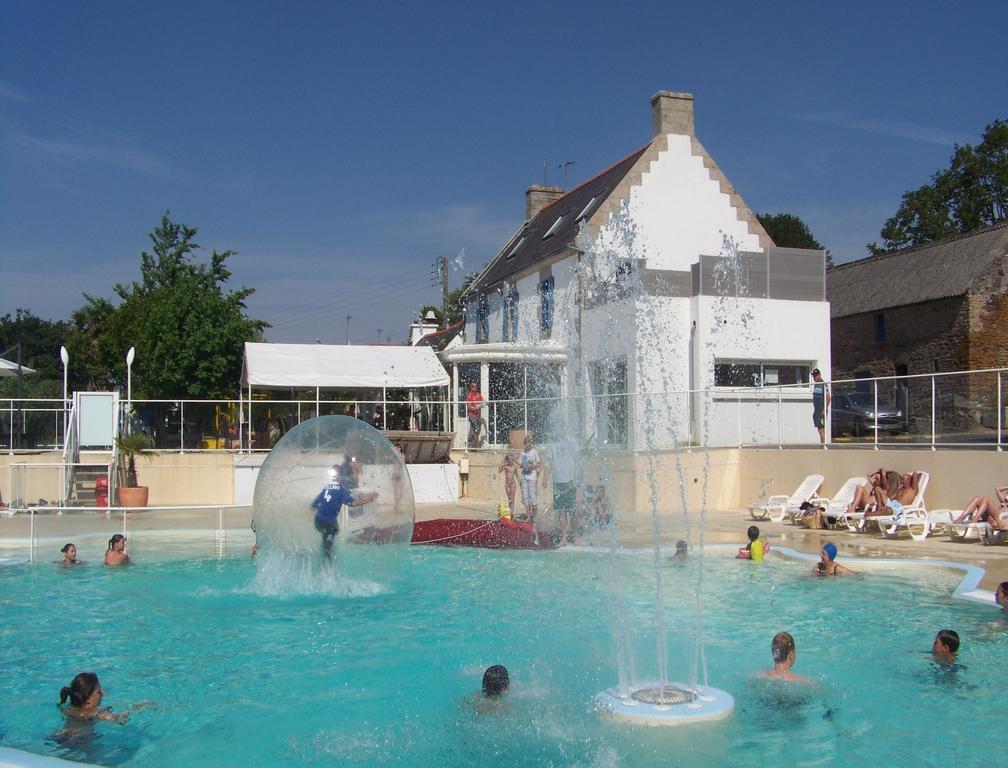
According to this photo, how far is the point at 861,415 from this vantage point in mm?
19062

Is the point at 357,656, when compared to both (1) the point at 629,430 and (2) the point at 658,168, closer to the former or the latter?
(1) the point at 629,430

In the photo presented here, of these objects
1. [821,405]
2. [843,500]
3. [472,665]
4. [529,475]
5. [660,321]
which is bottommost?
[472,665]

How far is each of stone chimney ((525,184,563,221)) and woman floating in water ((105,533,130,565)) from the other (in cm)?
2923

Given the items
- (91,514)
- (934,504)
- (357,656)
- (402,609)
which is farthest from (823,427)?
(91,514)

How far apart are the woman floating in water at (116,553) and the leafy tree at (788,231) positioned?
53.3 m

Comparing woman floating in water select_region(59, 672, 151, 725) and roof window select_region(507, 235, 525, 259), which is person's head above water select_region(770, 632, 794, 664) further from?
roof window select_region(507, 235, 525, 259)

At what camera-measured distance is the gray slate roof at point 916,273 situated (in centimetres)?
3688

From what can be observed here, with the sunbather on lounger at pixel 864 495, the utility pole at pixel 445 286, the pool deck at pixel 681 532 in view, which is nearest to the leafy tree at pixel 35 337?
the utility pole at pixel 445 286

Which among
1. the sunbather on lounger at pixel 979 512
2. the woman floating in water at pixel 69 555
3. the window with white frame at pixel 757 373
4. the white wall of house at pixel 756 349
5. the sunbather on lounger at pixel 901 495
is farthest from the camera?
the window with white frame at pixel 757 373

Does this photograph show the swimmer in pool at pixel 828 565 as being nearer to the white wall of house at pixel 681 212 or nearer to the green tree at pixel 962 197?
the white wall of house at pixel 681 212

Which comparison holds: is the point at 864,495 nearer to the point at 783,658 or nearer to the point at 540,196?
the point at 783,658

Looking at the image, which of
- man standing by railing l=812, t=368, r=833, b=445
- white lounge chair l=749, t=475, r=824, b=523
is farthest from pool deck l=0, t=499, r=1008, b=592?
man standing by railing l=812, t=368, r=833, b=445

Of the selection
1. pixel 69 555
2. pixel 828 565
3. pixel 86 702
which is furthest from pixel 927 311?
pixel 86 702

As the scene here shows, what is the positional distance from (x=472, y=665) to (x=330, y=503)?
286 cm
